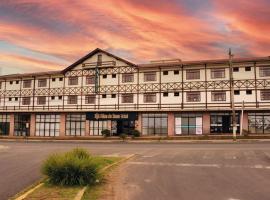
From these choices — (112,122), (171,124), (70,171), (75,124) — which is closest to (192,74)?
(171,124)

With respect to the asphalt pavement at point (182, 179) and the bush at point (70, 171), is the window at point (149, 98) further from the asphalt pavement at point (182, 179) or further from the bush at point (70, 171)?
the bush at point (70, 171)

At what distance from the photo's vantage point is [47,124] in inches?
2094

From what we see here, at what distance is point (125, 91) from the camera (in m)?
49.2

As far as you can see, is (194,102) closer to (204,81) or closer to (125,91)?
(204,81)

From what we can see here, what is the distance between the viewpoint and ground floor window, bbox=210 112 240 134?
4419cm

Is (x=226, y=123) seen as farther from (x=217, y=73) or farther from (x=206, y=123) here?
(x=217, y=73)

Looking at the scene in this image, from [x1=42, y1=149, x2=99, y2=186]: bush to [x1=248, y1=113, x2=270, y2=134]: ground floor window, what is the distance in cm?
3577

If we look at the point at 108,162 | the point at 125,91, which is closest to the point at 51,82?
the point at 125,91

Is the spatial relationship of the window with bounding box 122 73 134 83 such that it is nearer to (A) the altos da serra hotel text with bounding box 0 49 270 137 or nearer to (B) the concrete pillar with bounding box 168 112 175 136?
(A) the altos da serra hotel text with bounding box 0 49 270 137

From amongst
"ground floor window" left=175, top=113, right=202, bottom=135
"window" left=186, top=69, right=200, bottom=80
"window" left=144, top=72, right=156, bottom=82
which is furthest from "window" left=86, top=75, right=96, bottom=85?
"window" left=186, top=69, right=200, bottom=80

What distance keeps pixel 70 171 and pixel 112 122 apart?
38477 mm

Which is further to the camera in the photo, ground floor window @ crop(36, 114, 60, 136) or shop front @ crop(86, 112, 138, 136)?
ground floor window @ crop(36, 114, 60, 136)

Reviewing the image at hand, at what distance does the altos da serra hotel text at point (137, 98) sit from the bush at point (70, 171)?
31.8 m

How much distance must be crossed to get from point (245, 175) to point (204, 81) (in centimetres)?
3272
